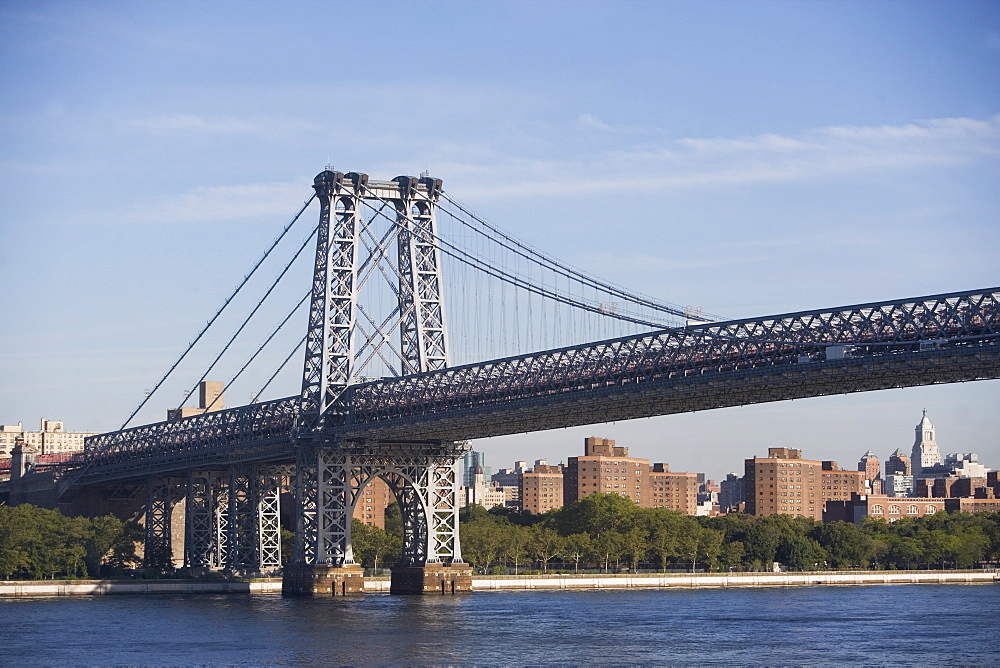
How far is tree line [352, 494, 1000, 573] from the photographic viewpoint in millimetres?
148000

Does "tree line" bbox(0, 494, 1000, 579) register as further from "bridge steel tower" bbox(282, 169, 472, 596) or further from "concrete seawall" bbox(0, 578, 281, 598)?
"bridge steel tower" bbox(282, 169, 472, 596)

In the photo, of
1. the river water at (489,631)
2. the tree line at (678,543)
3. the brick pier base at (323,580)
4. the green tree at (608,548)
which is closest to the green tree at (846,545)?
the tree line at (678,543)

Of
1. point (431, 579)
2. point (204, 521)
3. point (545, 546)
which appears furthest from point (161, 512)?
point (431, 579)

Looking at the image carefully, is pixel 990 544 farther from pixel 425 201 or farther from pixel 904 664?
pixel 904 664

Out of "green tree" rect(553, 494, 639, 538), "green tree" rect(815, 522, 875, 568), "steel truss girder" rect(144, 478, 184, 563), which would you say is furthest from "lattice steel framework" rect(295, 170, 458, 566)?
"green tree" rect(815, 522, 875, 568)

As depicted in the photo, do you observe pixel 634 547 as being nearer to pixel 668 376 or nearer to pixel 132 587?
pixel 132 587

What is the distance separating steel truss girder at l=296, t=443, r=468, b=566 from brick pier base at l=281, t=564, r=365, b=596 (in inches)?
26.1

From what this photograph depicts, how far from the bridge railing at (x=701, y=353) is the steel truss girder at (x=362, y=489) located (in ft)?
11.1

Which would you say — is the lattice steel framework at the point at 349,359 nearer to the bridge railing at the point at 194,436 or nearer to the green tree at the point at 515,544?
the bridge railing at the point at 194,436

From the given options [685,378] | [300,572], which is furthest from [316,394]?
[685,378]

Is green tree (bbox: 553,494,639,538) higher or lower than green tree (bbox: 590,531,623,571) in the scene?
higher

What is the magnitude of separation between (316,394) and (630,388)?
25.2 metres

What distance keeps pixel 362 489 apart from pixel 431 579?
7342 mm

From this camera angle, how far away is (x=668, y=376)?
8444cm
